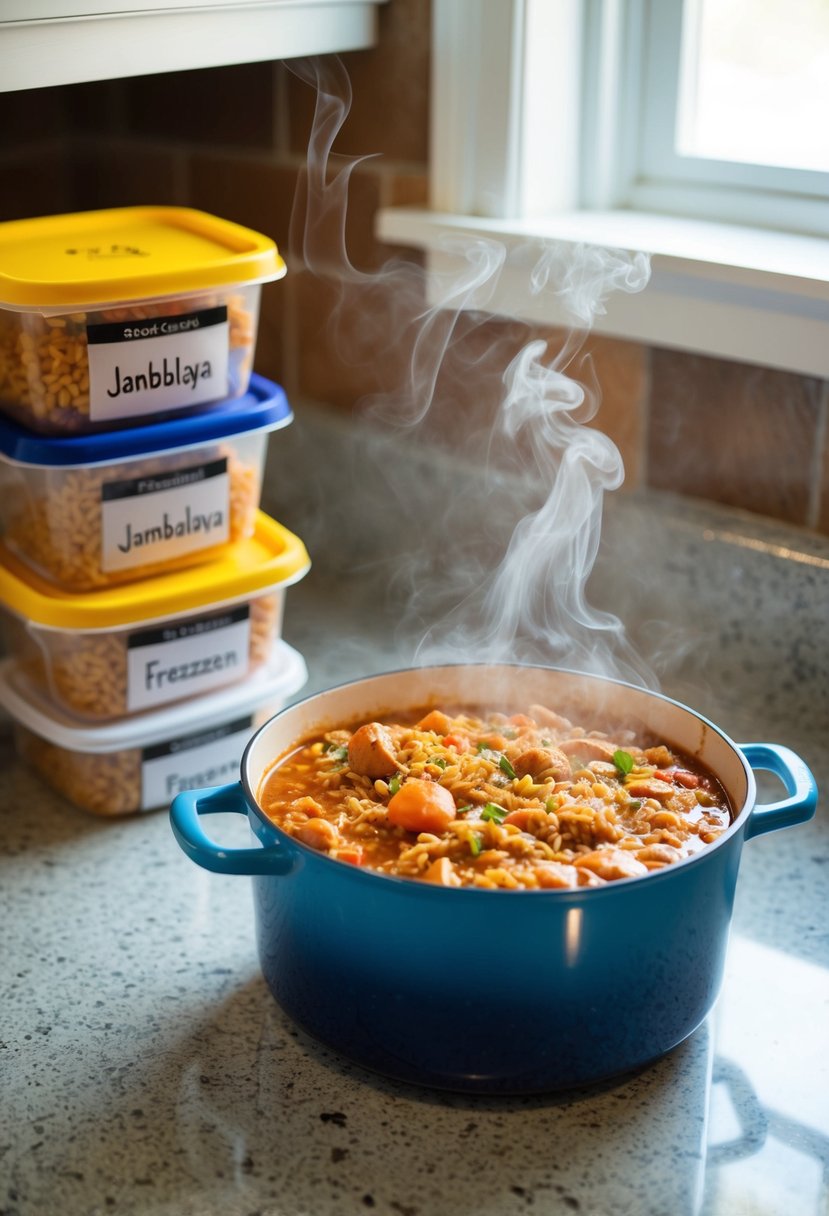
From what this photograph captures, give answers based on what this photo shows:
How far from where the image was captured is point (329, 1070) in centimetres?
89

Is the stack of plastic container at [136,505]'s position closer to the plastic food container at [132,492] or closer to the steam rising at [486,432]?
the plastic food container at [132,492]

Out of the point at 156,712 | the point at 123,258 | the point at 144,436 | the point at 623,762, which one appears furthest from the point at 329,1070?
the point at 123,258

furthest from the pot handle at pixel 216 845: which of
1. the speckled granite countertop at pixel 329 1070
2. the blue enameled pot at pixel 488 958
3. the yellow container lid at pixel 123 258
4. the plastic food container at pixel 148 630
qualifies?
the yellow container lid at pixel 123 258

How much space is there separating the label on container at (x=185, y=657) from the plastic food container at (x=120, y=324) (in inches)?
7.1

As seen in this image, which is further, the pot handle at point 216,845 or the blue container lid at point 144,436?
the blue container lid at point 144,436

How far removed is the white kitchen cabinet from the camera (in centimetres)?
106

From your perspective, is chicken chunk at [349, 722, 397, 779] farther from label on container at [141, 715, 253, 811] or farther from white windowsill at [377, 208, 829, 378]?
white windowsill at [377, 208, 829, 378]

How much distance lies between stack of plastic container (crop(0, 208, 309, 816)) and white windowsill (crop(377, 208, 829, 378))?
→ 0.29 m

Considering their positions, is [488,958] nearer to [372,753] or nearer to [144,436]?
[372,753]

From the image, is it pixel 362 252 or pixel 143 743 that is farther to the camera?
pixel 362 252

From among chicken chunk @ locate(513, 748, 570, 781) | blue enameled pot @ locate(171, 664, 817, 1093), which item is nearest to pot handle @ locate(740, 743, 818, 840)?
blue enameled pot @ locate(171, 664, 817, 1093)

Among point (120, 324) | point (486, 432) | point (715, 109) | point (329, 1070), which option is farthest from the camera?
point (486, 432)

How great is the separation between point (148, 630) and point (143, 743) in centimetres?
10

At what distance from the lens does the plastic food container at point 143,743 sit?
1.16 m
